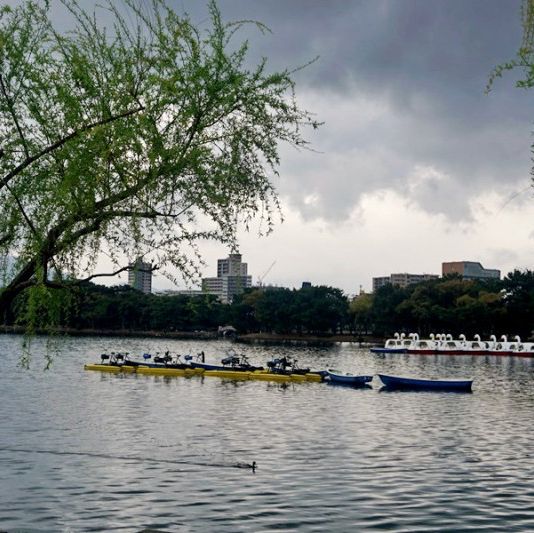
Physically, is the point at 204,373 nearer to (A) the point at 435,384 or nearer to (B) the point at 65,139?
(A) the point at 435,384

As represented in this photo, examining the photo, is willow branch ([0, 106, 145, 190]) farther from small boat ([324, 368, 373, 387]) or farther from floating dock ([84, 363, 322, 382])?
floating dock ([84, 363, 322, 382])

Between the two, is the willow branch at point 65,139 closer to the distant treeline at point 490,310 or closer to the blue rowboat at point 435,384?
the blue rowboat at point 435,384

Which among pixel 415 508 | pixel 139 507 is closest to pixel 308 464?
pixel 415 508

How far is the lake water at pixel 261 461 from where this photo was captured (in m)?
27.5

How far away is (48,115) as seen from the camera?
10.1 metres

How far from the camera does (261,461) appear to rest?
38156mm

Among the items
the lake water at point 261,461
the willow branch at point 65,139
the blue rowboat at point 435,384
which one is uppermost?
the willow branch at point 65,139

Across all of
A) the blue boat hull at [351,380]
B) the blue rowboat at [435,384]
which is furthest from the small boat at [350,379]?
the blue rowboat at [435,384]

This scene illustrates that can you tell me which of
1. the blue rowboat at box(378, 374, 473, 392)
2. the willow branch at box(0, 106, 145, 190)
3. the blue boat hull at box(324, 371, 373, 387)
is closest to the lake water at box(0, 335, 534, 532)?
the willow branch at box(0, 106, 145, 190)

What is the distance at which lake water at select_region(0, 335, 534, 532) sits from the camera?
27547 mm

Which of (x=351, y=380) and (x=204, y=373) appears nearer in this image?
(x=351, y=380)

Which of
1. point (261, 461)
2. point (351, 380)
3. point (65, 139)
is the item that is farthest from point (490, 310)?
point (65, 139)

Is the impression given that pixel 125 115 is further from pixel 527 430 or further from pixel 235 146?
pixel 527 430

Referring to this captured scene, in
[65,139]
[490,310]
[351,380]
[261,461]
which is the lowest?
[261,461]
